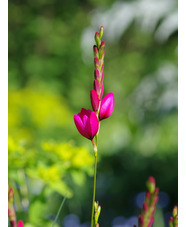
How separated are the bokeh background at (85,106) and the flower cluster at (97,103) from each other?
1.37 ft

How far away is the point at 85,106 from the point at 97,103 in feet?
8.84

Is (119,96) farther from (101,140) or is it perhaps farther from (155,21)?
(155,21)

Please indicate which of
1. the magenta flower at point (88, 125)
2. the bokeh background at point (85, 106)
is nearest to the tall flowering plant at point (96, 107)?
the magenta flower at point (88, 125)

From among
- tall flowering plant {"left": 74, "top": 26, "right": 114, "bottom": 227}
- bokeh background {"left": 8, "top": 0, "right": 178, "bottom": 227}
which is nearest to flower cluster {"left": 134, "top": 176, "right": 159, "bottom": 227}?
tall flowering plant {"left": 74, "top": 26, "right": 114, "bottom": 227}

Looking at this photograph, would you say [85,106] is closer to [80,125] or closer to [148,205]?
[80,125]

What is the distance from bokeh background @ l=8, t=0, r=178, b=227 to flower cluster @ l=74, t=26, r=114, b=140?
418 millimetres

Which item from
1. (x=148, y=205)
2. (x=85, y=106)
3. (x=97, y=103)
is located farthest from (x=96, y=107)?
(x=85, y=106)

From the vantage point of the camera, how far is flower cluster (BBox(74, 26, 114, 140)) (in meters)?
0.54

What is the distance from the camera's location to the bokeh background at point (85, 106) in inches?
41.2

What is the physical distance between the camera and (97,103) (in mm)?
559

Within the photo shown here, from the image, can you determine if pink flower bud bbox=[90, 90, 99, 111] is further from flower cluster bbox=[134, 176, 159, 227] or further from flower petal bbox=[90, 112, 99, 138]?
flower cluster bbox=[134, 176, 159, 227]

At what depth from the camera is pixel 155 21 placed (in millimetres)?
2299
